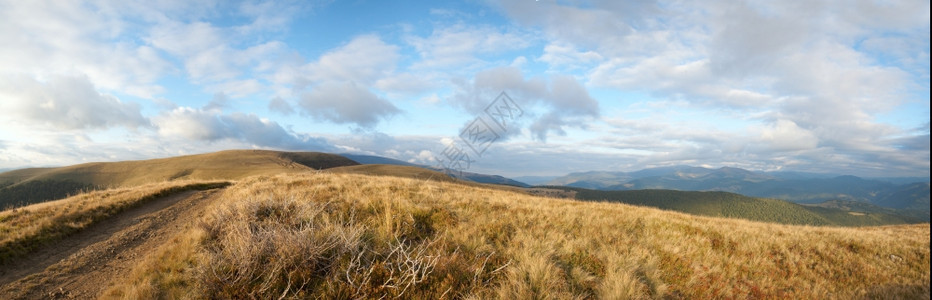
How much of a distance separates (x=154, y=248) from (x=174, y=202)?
30.2ft

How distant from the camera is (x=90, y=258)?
26.8 ft

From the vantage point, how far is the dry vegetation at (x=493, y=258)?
562cm

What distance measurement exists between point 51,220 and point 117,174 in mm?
135075

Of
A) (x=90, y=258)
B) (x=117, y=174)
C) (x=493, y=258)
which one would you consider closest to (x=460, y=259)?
(x=493, y=258)

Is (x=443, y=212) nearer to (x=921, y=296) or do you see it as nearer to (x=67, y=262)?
(x=67, y=262)

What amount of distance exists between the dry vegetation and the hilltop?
0.04 m

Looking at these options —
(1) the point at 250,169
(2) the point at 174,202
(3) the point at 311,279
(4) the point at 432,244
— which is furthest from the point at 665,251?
(1) the point at 250,169

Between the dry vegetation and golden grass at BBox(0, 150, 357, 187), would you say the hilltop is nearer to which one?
the dry vegetation

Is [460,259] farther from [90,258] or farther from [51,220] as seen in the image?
[51,220]

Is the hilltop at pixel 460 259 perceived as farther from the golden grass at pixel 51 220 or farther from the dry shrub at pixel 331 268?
the golden grass at pixel 51 220

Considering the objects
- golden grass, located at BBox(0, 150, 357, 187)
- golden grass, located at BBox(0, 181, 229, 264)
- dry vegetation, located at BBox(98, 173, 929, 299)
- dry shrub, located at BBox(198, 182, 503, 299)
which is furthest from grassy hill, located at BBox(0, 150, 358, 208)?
dry shrub, located at BBox(198, 182, 503, 299)

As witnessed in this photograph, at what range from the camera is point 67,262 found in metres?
7.84

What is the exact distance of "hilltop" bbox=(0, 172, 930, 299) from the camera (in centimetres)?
565

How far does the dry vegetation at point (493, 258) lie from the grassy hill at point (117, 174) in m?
90.7
